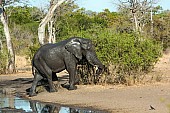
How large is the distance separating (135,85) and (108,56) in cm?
137

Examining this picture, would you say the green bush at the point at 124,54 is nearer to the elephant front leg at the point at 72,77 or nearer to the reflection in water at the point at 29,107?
the elephant front leg at the point at 72,77

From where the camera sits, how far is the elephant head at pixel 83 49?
15.6 metres

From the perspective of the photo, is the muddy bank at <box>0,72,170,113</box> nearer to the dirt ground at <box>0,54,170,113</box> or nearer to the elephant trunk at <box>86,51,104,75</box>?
the dirt ground at <box>0,54,170,113</box>

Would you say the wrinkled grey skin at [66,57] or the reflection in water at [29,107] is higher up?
the wrinkled grey skin at [66,57]

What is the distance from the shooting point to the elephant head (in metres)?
15.6

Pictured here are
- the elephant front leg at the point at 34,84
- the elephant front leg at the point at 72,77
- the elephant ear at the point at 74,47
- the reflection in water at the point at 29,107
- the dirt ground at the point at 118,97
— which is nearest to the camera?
the dirt ground at the point at 118,97

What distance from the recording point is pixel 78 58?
15.7 meters

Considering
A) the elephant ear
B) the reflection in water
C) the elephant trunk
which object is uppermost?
the elephant ear

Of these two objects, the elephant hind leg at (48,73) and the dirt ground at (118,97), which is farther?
the elephant hind leg at (48,73)

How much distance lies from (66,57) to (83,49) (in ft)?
2.07

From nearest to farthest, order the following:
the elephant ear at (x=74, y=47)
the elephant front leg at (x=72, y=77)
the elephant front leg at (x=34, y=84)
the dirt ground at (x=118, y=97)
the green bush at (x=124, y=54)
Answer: the dirt ground at (x=118, y=97), the elephant front leg at (x=34, y=84), the elephant ear at (x=74, y=47), the elephant front leg at (x=72, y=77), the green bush at (x=124, y=54)

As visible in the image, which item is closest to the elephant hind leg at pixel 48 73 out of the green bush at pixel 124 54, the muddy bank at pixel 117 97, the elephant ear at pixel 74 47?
the muddy bank at pixel 117 97

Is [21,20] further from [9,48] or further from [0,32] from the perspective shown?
[9,48]

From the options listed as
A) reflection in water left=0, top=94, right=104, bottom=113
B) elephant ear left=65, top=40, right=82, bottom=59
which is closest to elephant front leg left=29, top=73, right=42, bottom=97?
reflection in water left=0, top=94, right=104, bottom=113
